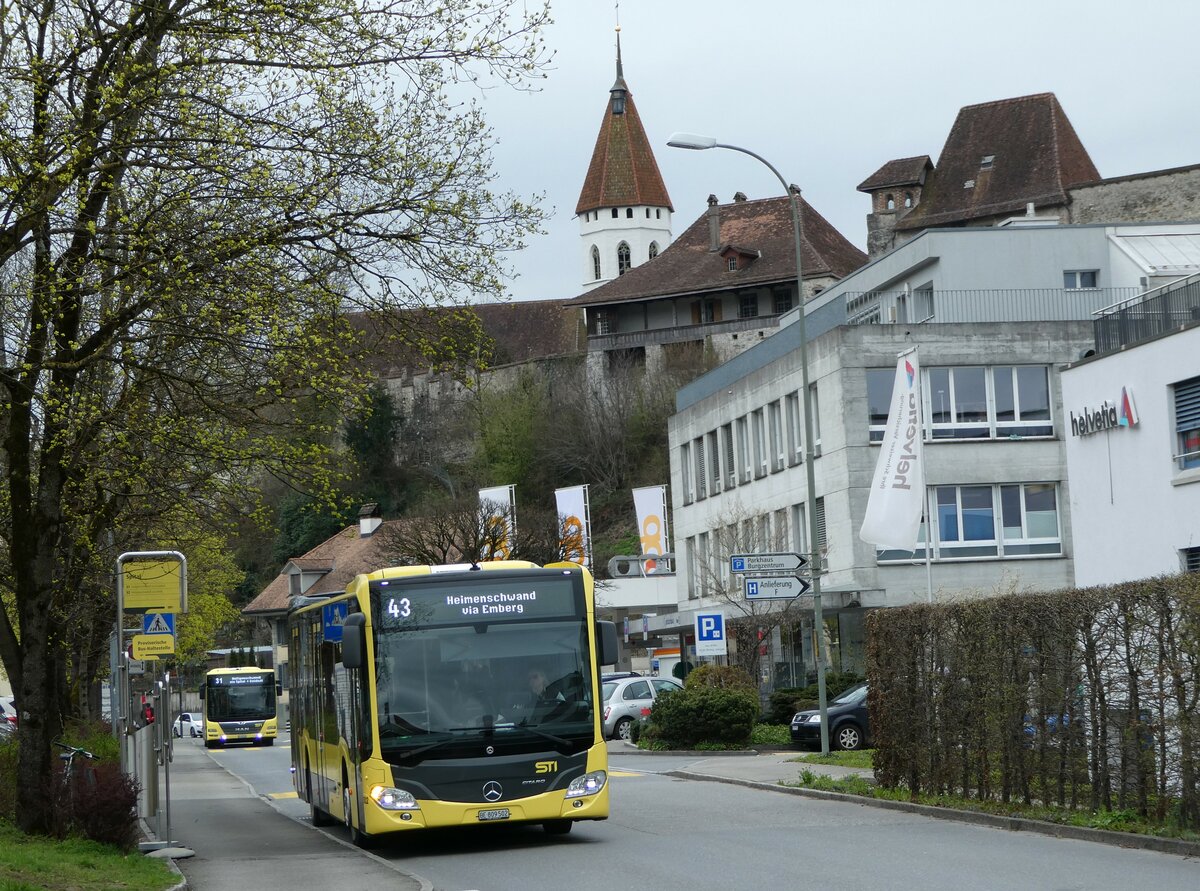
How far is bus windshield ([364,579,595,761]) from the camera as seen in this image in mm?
16281

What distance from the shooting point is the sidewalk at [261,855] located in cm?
1454

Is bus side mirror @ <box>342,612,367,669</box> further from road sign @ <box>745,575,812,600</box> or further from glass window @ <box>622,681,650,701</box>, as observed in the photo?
glass window @ <box>622,681,650,701</box>

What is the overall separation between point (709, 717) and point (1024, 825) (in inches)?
747

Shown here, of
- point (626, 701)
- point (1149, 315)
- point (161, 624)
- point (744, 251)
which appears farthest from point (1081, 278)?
point (744, 251)

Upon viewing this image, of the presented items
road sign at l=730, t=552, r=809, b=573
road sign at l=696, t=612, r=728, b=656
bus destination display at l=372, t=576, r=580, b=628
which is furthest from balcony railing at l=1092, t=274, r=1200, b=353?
bus destination display at l=372, t=576, r=580, b=628

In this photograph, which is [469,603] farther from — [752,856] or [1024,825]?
[1024,825]

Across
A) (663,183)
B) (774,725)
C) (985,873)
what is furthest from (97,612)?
(663,183)

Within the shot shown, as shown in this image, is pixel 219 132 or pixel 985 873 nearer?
pixel 985 873

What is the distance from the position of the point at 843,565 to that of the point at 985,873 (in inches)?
1295

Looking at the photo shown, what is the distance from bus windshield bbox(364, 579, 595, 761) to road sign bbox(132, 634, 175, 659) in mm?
7132

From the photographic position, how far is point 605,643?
55.0ft

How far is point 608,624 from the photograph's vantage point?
16.5m

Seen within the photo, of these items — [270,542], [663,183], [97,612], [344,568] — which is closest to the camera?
[97,612]

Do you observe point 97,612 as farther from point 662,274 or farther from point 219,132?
point 662,274
